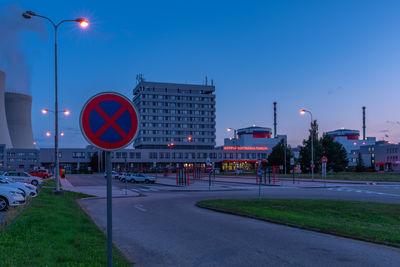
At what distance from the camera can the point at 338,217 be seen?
13344 millimetres

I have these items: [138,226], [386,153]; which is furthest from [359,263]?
[386,153]

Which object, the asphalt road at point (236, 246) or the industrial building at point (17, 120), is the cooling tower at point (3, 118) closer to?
the industrial building at point (17, 120)

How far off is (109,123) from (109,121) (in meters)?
0.02

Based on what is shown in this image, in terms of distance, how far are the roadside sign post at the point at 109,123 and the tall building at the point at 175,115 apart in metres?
121

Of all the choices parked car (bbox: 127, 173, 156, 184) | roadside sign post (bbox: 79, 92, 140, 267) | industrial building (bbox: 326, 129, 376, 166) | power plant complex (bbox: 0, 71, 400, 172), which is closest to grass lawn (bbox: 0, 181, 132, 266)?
roadside sign post (bbox: 79, 92, 140, 267)

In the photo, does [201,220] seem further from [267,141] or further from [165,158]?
[267,141]

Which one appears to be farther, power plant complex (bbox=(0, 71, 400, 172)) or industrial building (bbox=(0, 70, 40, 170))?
power plant complex (bbox=(0, 71, 400, 172))

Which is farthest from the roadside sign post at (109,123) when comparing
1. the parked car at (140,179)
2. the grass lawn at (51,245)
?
the parked car at (140,179)

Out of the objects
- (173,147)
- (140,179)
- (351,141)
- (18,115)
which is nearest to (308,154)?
(140,179)

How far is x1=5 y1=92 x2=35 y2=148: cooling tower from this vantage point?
75.9 meters

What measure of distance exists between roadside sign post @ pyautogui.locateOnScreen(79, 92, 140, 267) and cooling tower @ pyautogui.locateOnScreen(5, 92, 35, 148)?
3207 inches

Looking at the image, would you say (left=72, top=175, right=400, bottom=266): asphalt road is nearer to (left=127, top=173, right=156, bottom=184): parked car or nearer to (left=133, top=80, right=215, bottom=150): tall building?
(left=127, top=173, right=156, bottom=184): parked car

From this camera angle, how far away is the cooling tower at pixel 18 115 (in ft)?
249

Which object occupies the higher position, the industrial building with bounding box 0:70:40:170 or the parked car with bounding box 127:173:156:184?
the industrial building with bounding box 0:70:40:170
